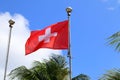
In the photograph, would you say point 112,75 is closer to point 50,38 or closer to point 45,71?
point 50,38

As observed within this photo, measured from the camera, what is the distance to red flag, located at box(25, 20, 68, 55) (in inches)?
802

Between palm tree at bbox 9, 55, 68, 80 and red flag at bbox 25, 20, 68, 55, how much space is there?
8.86 meters

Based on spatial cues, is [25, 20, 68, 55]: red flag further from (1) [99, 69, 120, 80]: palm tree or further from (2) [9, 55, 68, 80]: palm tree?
(2) [9, 55, 68, 80]: palm tree

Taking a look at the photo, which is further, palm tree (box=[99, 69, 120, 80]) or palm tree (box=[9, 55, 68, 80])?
palm tree (box=[9, 55, 68, 80])

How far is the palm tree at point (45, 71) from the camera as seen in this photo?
97.2ft

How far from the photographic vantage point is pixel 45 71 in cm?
2998

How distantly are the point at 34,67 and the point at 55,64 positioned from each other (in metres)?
1.44

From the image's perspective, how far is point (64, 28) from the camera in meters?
20.9

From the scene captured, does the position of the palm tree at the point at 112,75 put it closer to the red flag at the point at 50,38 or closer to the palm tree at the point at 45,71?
the red flag at the point at 50,38

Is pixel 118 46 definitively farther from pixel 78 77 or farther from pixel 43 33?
pixel 78 77

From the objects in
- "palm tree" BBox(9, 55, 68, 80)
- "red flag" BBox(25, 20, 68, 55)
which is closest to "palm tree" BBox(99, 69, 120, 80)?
"red flag" BBox(25, 20, 68, 55)

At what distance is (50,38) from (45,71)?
31.2 ft

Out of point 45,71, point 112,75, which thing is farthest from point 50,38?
point 45,71

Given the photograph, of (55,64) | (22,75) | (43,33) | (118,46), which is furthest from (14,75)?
(118,46)
